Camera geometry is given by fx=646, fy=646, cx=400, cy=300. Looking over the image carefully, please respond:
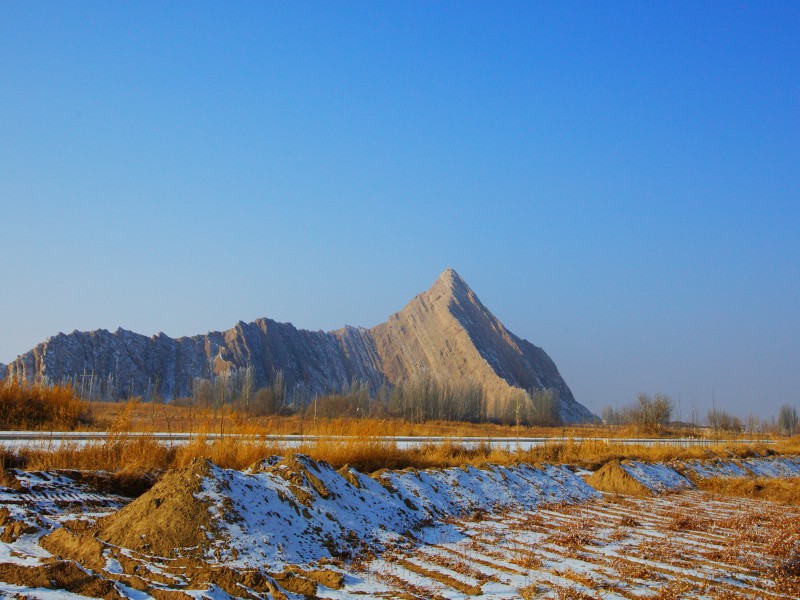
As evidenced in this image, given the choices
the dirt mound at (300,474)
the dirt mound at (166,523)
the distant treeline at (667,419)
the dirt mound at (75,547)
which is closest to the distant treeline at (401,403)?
the distant treeline at (667,419)

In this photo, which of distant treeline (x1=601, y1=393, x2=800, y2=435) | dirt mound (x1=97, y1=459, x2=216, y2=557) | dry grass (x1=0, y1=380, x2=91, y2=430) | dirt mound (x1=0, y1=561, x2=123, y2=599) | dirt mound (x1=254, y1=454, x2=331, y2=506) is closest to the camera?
dirt mound (x1=0, y1=561, x2=123, y2=599)

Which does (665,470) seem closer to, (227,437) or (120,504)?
(227,437)

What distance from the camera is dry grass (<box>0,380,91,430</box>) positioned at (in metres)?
16.5

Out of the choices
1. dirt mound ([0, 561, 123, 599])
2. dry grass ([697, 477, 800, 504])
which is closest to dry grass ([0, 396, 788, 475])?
dry grass ([697, 477, 800, 504])

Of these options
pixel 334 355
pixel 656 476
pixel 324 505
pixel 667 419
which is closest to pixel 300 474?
pixel 324 505

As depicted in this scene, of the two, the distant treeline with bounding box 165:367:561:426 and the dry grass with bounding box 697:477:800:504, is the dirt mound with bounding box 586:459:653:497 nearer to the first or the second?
the dry grass with bounding box 697:477:800:504

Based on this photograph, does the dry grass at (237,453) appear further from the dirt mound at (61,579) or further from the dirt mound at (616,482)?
the dirt mound at (61,579)

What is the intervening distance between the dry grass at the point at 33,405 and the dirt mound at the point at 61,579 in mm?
12216

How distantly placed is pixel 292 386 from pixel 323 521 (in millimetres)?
68440

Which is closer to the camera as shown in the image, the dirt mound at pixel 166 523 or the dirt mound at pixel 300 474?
the dirt mound at pixel 166 523

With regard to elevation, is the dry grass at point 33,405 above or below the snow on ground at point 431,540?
above

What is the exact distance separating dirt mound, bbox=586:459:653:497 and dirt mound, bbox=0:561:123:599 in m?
11.9

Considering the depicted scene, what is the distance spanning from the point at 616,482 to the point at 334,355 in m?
75.7

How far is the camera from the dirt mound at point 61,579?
16.3 feet
